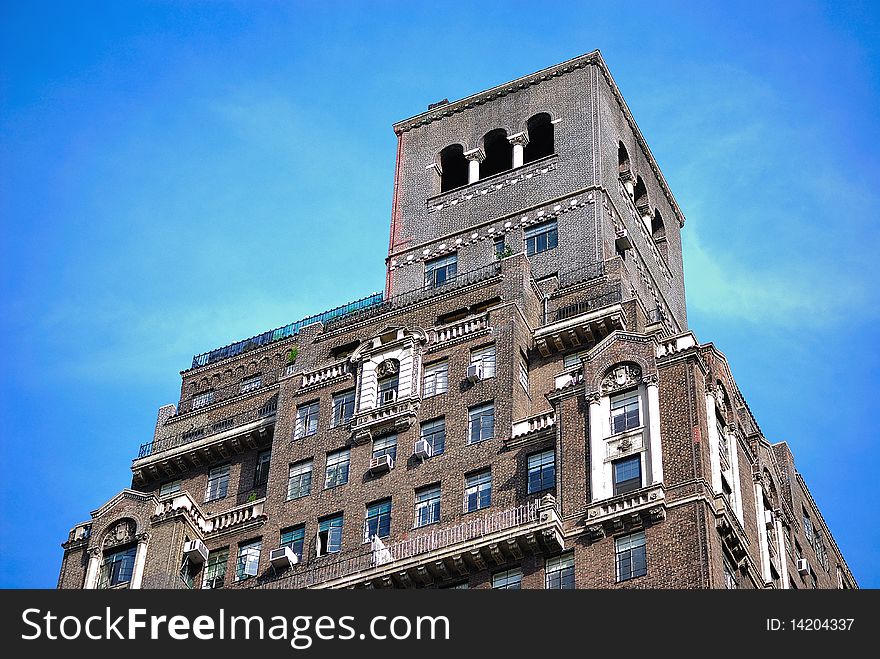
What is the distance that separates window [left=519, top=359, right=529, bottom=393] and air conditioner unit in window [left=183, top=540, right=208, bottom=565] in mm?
18169

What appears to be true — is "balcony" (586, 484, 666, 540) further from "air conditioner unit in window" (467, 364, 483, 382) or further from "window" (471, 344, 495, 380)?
"window" (471, 344, 495, 380)

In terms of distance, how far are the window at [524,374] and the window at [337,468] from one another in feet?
31.4

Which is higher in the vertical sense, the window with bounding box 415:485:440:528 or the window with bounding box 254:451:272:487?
the window with bounding box 254:451:272:487

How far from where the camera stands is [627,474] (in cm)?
9231

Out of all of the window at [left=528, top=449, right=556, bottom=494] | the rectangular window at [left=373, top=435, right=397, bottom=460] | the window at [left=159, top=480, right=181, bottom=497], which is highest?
the window at [left=159, top=480, right=181, bottom=497]

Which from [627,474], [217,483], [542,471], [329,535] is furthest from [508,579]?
[217,483]

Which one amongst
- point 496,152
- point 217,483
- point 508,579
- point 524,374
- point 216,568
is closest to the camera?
point 508,579

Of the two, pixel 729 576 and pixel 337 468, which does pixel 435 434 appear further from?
pixel 729 576

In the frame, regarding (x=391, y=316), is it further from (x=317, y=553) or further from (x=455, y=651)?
(x=455, y=651)

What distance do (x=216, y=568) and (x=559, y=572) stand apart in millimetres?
19891

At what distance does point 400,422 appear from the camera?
10181 centimetres

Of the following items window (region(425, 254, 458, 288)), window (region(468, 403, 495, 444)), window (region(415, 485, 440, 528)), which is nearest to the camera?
window (region(415, 485, 440, 528))

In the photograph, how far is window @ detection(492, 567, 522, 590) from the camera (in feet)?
296

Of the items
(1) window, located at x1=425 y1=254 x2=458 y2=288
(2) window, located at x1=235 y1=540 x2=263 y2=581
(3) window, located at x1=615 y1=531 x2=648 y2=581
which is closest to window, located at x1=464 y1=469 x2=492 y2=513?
(3) window, located at x1=615 y1=531 x2=648 y2=581
